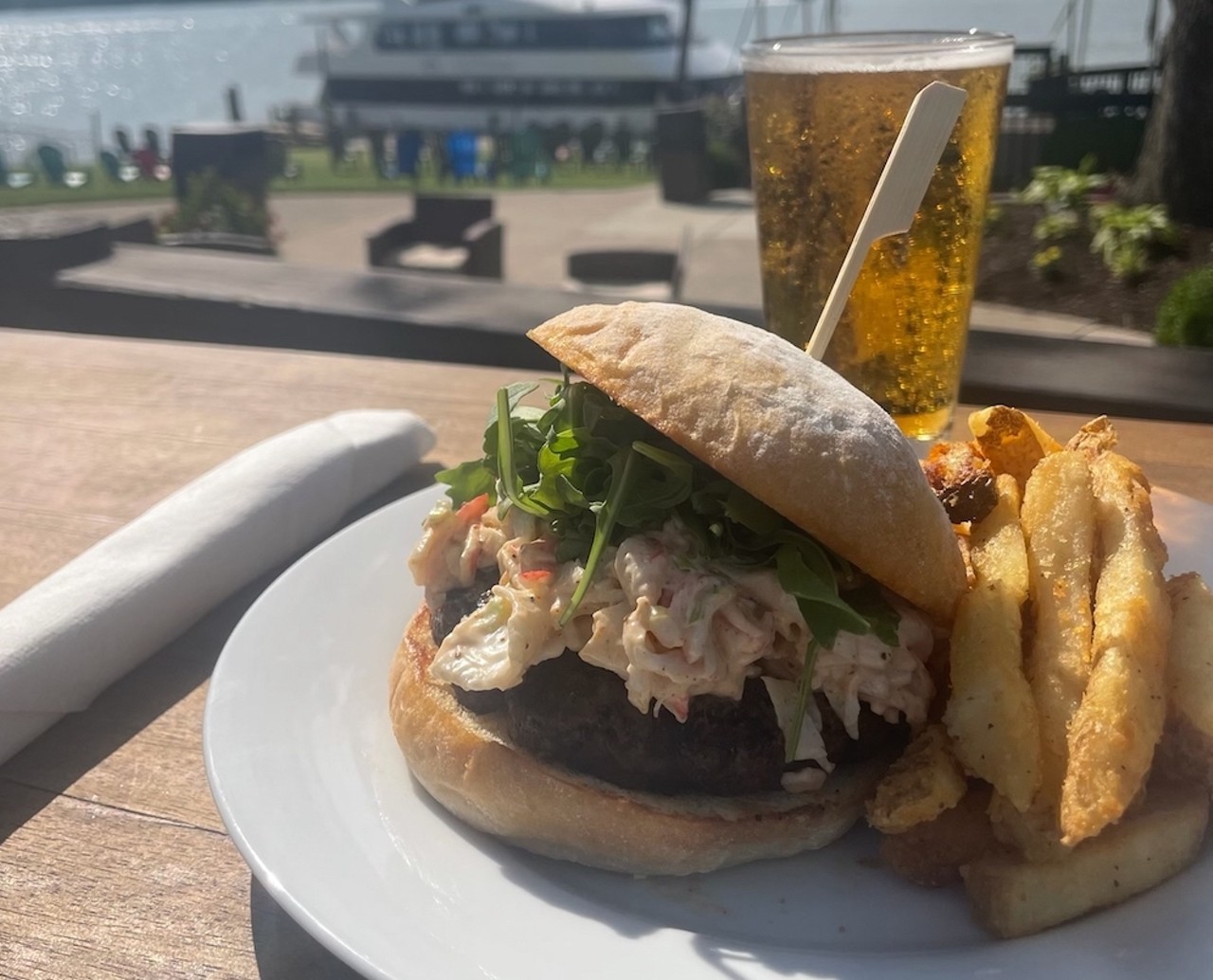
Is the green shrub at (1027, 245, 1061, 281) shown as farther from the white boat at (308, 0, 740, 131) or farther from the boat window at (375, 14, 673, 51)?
the boat window at (375, 14, 673, 51)

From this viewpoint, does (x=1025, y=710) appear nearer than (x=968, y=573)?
Yes

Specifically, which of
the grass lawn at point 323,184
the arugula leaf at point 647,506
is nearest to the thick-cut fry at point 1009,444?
the arugula leaf at point 647,506

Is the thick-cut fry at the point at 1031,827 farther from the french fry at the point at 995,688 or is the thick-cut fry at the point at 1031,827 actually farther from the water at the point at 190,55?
the water at the point at 190,55

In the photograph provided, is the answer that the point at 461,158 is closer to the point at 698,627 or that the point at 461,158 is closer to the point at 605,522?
the point at 605,522

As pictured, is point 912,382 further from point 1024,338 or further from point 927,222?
point 1024,338

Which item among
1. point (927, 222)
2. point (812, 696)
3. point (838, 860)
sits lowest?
point (838, 860)

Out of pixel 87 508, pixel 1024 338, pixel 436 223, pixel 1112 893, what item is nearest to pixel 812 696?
pixel 1112 893
